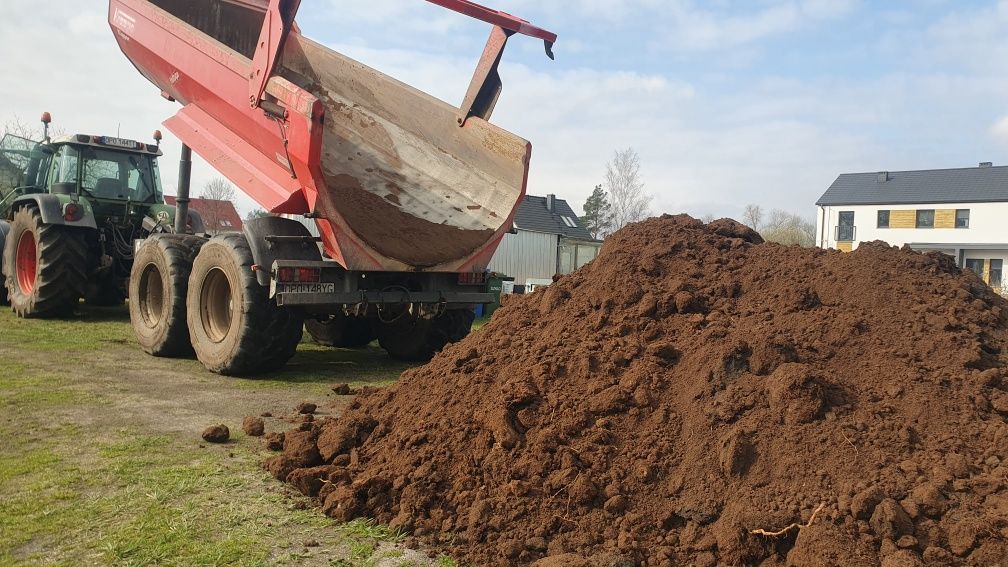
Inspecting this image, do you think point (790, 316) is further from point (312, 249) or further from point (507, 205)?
point (312, 249)

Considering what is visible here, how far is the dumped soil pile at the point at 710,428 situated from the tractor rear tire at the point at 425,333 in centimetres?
322

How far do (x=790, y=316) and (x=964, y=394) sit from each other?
0.94m

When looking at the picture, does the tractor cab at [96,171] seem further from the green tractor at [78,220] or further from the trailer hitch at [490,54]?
the trailer hitch at [490,54]

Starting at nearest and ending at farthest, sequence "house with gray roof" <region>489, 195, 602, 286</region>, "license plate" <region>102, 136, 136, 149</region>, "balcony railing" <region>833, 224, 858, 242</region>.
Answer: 1. "license plate" <region>102, 136, 136, 149</region>
2. "house with gray roof" <region>489, 195, 602, 286</region>
3. "balcony railing" <region>833, 224, 858, 242</region>

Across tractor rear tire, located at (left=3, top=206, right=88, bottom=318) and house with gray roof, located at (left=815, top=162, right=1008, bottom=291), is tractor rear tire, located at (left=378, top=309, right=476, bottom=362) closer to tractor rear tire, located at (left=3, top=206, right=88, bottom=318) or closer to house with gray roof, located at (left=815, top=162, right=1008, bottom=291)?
tractor rear tire, located at (left=3, top=206, right=88, bottom=318)

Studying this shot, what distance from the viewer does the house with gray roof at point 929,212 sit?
35656 mm

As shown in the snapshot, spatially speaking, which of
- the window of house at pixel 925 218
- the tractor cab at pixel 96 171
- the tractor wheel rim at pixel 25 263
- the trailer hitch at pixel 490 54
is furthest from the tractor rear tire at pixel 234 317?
the window of house at pixel 925 218

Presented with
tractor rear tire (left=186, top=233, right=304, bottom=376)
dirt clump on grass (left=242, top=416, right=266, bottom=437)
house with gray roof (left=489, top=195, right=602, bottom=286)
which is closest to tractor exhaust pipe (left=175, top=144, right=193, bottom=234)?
tractor rear tire (left=186, top=233, right=304, bottom=376)

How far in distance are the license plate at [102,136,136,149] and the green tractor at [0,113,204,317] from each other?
1 cm

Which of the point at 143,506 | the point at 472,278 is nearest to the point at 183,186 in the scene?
the point at 472,278

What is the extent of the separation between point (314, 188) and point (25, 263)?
7.42 meters

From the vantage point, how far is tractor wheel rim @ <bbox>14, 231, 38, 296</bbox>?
34.9 ft

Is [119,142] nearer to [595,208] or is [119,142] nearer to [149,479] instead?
[149,479]

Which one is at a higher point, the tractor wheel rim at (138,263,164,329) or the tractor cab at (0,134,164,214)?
the tractor cab at (0,134,164,214)
